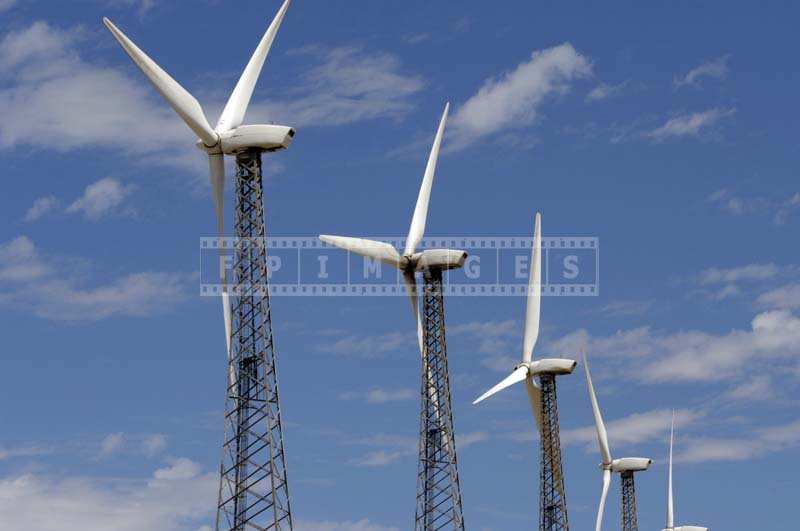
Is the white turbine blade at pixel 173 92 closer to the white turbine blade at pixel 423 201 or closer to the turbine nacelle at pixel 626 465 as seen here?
the white turbine blade at pixel 423 201

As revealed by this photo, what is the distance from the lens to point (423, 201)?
103 meters

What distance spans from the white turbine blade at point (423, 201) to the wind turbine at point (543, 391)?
660 inches

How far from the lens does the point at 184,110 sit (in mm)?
77750

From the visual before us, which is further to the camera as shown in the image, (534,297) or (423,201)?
(534,297)

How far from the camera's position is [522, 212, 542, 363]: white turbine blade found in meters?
118

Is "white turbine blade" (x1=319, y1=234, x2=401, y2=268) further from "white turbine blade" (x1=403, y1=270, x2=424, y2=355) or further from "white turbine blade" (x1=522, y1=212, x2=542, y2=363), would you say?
"white turbine blade" (x1=522, y1=212, x2=542, y2=363)

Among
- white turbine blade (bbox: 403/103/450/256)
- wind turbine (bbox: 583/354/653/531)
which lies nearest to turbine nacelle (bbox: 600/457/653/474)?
wind turbine (bbox: 583/354/653/531)

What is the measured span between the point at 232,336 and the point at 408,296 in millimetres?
26844

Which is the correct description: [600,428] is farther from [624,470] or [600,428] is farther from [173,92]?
[173,92]

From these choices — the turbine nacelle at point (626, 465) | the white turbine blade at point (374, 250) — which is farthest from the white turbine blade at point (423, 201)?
the turbine nacelle at point (626, 465)

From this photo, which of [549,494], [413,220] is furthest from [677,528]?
[413,220]

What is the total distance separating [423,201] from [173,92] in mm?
29459

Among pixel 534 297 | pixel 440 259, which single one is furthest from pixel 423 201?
pixel 534 297

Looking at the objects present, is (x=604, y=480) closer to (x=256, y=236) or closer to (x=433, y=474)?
(x=433, y=474)
